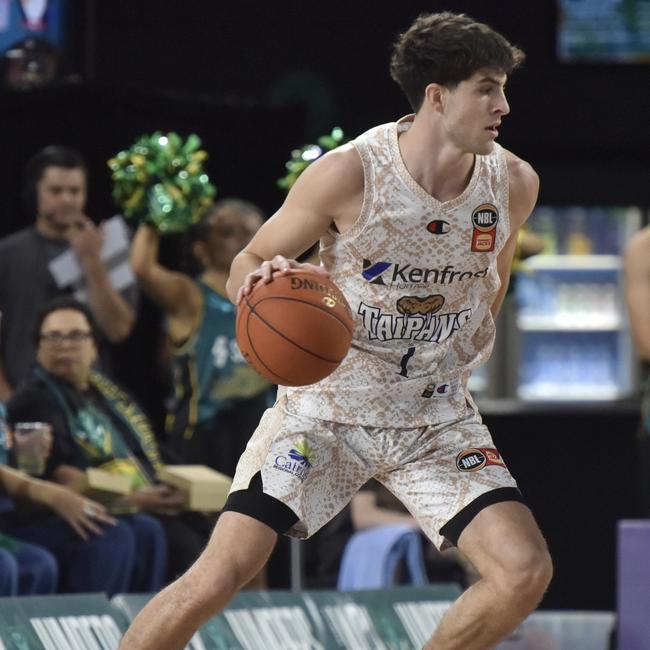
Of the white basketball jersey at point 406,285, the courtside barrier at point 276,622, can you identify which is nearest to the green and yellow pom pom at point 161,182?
the courtside barrier at point 276,622

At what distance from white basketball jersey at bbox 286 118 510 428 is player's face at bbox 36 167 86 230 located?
2.78m

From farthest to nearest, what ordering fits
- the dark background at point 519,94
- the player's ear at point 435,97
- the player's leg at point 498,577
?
1. the dark background at point 519,94
2. the player's ear at point 435,97
3. the player's leg at point 498,577

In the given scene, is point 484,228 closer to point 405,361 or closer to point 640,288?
point 405,361

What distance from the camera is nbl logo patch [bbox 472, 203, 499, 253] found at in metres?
4.45

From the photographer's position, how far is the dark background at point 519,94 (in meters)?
10.4

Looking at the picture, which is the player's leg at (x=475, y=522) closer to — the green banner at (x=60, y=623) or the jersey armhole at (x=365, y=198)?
the jersey armhole at (x=365, y=198)

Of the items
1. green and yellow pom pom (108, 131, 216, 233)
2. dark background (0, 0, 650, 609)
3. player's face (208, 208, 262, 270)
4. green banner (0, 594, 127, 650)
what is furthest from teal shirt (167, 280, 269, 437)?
dark background (0, 0, 650, 609)

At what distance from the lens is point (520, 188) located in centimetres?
457

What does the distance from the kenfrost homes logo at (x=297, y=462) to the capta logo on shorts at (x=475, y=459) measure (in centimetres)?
40

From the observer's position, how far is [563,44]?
10.6 metres

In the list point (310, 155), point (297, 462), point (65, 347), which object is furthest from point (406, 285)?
point (310, 155)

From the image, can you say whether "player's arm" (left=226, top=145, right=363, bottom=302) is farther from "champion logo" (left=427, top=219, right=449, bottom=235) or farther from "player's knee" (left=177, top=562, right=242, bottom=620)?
"player's knee" (left=177, top=562, right=242, bottom=620)

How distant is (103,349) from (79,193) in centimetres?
69

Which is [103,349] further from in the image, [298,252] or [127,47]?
[127,47]
